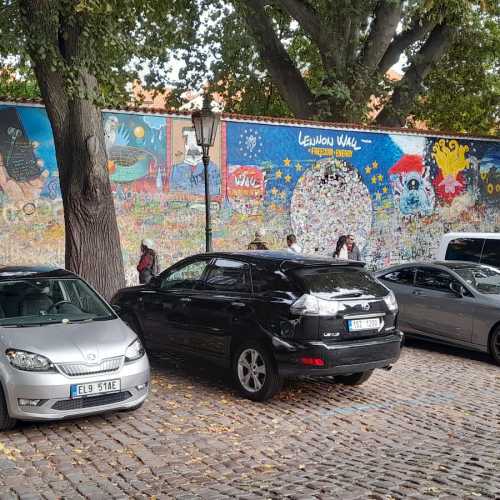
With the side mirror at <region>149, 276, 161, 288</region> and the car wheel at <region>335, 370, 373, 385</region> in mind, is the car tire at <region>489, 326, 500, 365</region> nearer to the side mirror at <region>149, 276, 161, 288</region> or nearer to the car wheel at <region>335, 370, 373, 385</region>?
the car wheel at <region>335, 370, 373, 385</region>

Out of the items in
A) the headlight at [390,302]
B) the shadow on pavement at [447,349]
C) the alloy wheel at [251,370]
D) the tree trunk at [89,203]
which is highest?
the tree trunk at [89,203]

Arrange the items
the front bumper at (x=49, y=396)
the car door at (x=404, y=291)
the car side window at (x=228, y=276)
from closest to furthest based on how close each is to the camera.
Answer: the front bumper at (x=49, y=396), the car side window at (x=228, y=276), the car door at (x=404, y=291)

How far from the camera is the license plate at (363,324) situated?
7.58 metres

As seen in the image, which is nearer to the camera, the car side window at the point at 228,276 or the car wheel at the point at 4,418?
the car wheel at the point at 4,418

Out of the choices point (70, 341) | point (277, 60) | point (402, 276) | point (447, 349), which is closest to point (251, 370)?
point (70, 341)

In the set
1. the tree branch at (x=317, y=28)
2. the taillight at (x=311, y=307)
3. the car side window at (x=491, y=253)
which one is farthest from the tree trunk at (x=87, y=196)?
the tree branch at (x=317, y=28)

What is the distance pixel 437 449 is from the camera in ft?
20.9

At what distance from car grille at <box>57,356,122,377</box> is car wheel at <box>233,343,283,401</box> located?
1625 millimetres

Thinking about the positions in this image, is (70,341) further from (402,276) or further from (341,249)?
(341,249)

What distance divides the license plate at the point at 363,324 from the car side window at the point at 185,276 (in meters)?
2.12

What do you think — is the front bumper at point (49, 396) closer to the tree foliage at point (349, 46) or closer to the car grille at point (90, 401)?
the car grille at point (90, 401)

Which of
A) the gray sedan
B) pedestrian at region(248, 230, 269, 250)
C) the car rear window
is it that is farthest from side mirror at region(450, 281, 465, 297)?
pedestrian at region(248, 230, 269, 250)

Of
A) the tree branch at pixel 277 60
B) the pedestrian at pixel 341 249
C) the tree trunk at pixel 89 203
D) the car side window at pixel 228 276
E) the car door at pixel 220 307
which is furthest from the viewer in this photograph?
the tree branch at pixel 277 60

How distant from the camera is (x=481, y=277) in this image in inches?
440
